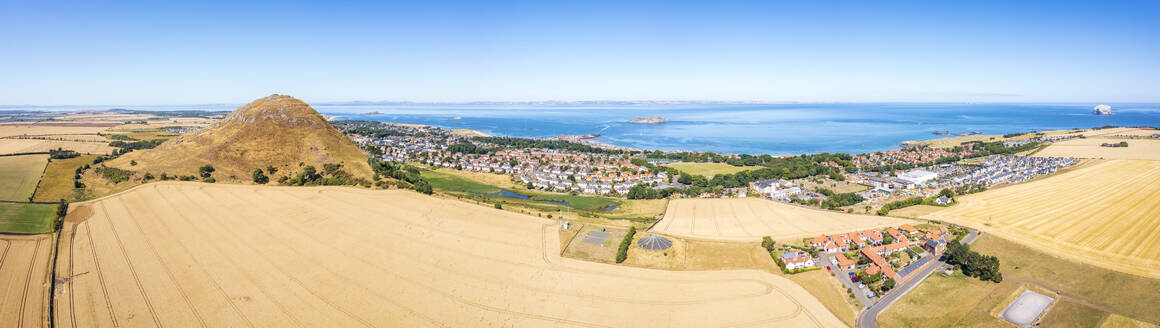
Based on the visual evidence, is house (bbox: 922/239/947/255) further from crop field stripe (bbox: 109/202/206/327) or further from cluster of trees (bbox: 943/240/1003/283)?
crop field stripe (bbox: 109/202/206/327)

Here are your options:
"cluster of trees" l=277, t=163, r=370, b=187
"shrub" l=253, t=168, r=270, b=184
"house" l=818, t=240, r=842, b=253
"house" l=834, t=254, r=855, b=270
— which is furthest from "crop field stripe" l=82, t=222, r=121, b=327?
"house" l=818, t=240, r=842, b=253

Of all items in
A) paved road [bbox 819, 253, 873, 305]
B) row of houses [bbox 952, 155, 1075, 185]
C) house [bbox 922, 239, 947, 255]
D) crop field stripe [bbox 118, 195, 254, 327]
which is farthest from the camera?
row of houses [bbox 952, 155, 1075, 185]

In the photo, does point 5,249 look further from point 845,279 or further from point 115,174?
point 845,279

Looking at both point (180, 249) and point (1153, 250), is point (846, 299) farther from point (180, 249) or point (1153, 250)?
point (180, 249)

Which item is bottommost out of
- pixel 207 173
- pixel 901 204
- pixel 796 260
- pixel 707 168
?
pixel 707 168

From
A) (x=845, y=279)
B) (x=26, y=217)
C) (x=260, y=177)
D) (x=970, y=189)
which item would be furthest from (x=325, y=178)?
(x=970, y=189)

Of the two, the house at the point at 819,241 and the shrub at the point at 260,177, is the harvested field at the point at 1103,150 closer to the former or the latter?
the house at the point at 819,241
